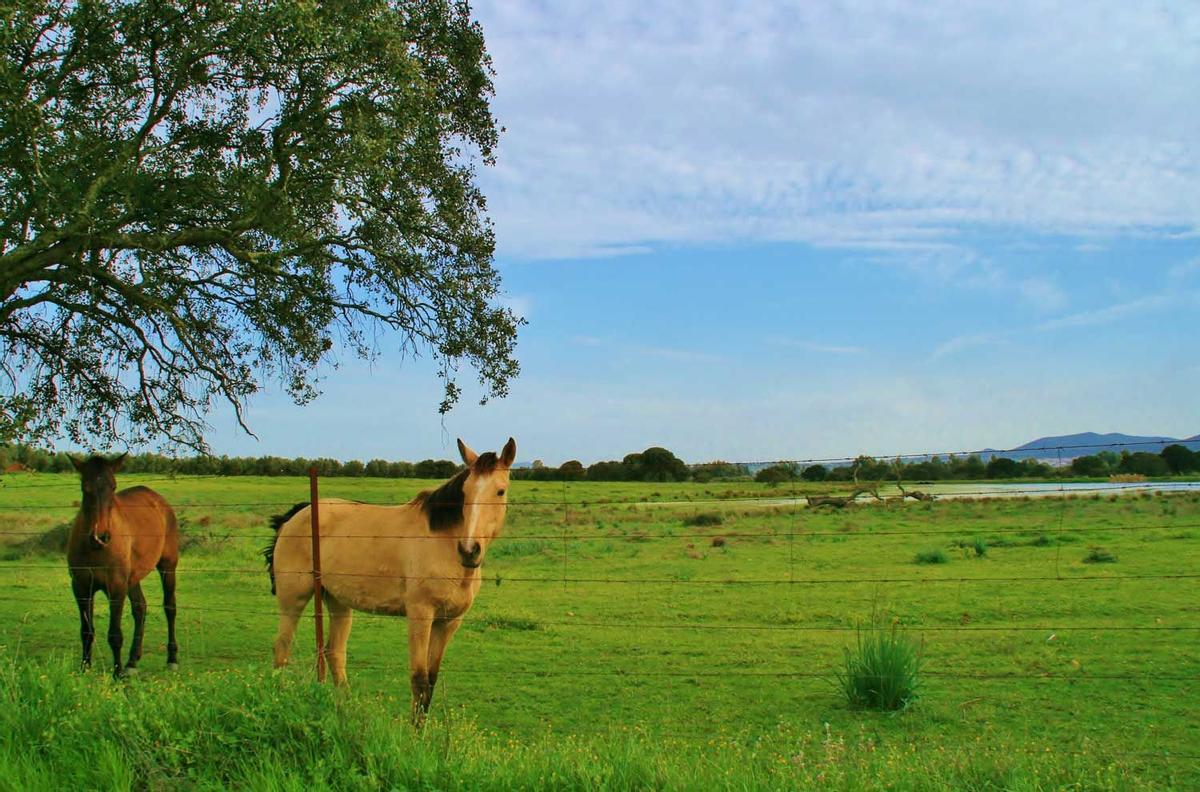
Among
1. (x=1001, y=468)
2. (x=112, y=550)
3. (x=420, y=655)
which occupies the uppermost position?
(x=1001, y=468)

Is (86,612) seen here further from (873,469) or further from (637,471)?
(873,469)

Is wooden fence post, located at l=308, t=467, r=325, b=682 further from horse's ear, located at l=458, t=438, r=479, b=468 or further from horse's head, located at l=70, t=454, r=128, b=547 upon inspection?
horse's head, located at l=70, t=454, r=128, b=547

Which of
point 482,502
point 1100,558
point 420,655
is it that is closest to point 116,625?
point 420,655

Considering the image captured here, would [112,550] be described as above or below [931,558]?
above

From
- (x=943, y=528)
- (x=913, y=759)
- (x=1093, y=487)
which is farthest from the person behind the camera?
(x=943, y=528)

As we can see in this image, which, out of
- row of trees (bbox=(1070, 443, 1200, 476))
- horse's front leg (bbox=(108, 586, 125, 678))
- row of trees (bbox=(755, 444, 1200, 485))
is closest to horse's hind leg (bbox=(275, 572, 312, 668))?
horse's front leg (bbox=(108, 586, 125, 678))

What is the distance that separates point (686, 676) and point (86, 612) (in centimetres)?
611

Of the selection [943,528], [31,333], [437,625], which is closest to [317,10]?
[31,333]

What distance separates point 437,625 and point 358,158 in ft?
20.5

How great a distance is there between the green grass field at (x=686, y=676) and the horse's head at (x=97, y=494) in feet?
2.45

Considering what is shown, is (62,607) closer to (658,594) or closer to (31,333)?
(31,333)

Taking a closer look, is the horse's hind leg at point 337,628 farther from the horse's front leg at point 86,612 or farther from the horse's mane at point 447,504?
the horse's front leg at point 86,612

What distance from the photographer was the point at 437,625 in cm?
668

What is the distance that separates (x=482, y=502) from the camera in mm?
6125
